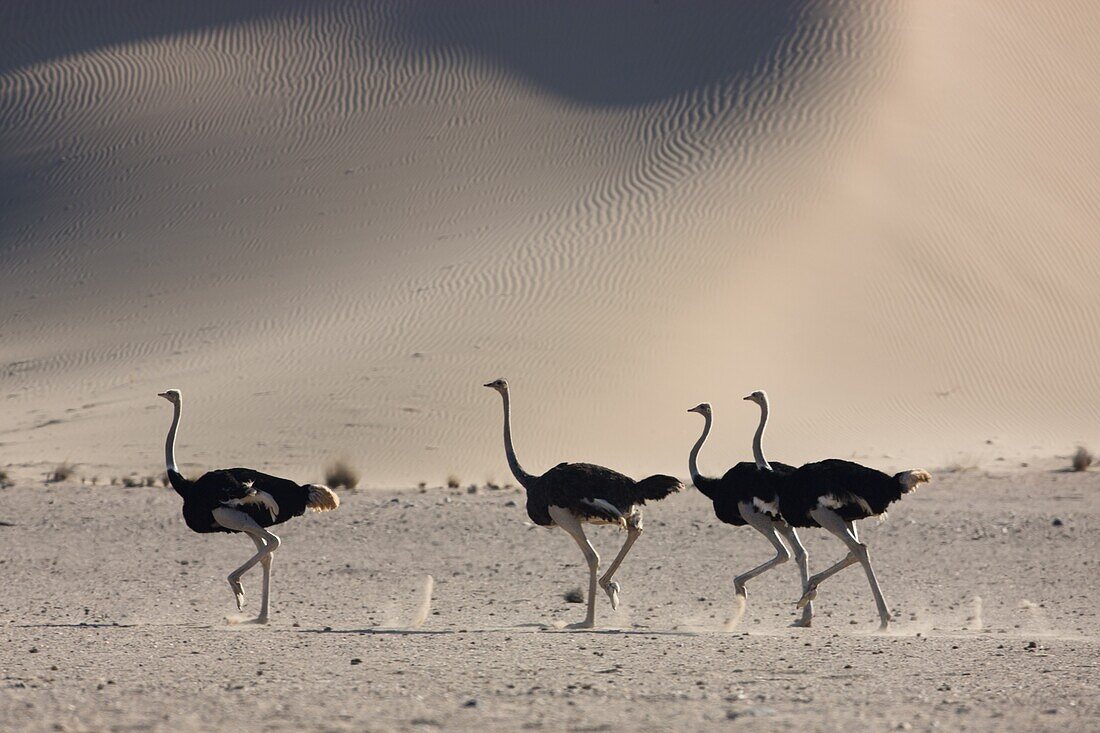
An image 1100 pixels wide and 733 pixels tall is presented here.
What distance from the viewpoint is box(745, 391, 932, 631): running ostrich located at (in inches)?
467

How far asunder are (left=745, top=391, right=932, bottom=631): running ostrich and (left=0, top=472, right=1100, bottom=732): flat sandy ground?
1.71 feet

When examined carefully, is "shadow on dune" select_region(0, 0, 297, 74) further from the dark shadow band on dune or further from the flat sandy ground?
the flat sandy ground

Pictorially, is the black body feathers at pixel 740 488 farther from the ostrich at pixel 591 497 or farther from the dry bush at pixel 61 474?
the dry bush at pixel 61 474

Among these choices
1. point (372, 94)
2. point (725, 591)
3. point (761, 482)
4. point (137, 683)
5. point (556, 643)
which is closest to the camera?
point (137, 683)

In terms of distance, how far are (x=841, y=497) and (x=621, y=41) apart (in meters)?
33.4

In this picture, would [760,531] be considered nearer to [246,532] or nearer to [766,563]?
[766,563]

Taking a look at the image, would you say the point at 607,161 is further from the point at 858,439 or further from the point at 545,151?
the point at 858,439

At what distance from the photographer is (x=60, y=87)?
45844mm

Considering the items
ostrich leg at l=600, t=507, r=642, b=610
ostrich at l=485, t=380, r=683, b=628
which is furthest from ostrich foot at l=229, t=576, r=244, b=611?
ostrich leg at l=600, t=507, r=642, b=610

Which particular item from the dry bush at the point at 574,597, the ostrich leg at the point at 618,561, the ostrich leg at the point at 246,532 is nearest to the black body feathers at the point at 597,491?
the ostrich leg at the point at 618,561

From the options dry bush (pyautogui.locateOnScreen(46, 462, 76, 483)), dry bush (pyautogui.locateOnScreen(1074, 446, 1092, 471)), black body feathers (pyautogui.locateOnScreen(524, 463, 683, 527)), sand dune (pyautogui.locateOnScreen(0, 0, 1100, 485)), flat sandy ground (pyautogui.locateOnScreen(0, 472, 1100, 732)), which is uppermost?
sand dune (pyautogui.locateOnScreen(0, 0, 1100, 485))

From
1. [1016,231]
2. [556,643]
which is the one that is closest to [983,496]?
[556,643]

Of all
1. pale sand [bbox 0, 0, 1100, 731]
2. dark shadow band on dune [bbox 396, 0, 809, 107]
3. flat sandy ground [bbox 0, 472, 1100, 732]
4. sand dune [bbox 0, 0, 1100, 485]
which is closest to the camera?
flat sandy ground [bbox 0, 472, 1100, 732]

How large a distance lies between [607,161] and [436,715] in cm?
3225
